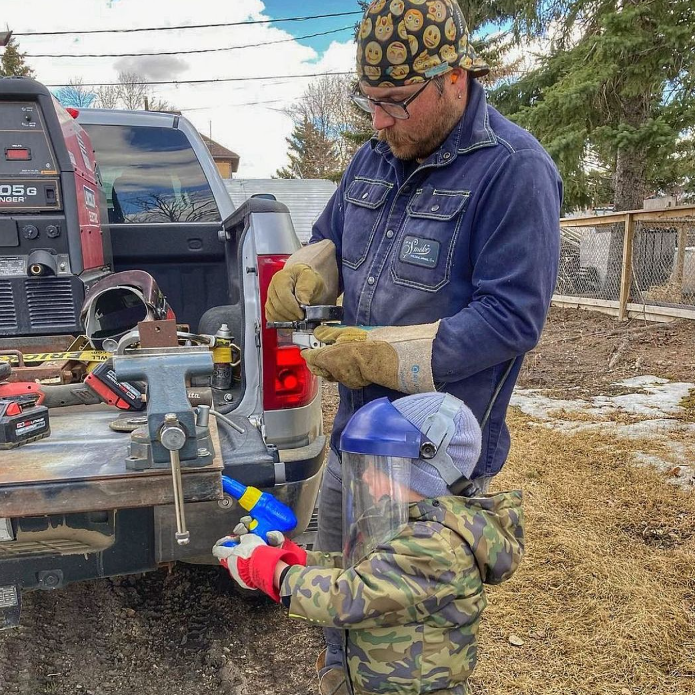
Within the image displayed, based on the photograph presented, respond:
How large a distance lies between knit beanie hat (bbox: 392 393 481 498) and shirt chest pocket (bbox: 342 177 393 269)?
61cm

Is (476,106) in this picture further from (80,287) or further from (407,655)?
(80,287)

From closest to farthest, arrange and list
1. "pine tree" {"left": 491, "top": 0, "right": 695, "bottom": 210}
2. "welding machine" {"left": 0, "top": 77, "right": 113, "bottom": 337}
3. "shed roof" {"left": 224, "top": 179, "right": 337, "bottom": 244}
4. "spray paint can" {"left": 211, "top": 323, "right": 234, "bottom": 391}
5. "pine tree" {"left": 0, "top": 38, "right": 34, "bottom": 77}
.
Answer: "spray paint can" {"left": 211, "top": 323, "right": 234, "bottom": 391} < "welding machine" {"left": 0, "top": 77, "right": 113, "bottom": 337} < "pine tree" {"left": 491, "top": 0, "right": 695, "bottom": 210} < "shed roof" {"left": 224, "top": 179, "right": 337, "bottom": 244} < "pine tree" {"left": 0, "top": 38, "right": 34, "bottom": 77}

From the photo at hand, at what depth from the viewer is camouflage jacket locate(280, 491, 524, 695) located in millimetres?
1525

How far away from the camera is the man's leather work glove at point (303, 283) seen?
2.16m

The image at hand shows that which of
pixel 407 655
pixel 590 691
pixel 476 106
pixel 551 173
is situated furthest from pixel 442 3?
pixel 590 691

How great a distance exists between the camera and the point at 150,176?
4.05 m

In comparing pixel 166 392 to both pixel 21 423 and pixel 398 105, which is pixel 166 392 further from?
pixel 398 105

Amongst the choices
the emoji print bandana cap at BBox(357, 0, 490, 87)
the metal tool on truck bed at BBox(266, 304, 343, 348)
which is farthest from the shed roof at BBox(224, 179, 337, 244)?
the emoji print bandana cap at BBox(357, 0, 490, 87)

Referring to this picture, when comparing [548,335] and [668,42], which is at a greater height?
[668,42]

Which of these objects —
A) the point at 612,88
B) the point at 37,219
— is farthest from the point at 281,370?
the point at 612,88

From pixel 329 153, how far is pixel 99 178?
42815 mm

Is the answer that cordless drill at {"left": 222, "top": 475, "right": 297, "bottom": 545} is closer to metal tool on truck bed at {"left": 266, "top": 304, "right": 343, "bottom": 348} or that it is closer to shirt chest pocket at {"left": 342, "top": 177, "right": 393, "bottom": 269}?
metal tool on truck bed at {"left": 266, "top": 304, "right": 343, "bottom": 348}

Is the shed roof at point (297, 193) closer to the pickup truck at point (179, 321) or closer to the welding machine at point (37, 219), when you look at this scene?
the pickup truck at point (179, 321)

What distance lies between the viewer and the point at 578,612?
9.35 feet
